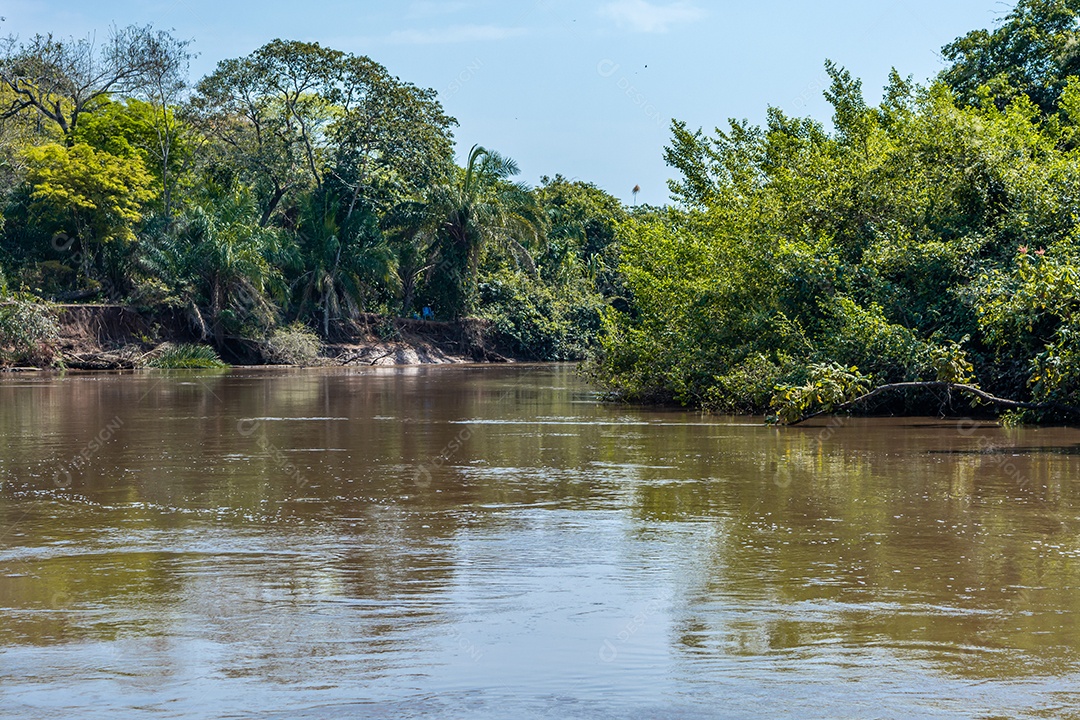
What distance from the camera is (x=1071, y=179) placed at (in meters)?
17.4

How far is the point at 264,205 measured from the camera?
51.7 metres

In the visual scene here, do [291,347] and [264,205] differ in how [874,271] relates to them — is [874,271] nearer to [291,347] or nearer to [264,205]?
[291,347]

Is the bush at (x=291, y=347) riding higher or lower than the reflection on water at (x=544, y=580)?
higher

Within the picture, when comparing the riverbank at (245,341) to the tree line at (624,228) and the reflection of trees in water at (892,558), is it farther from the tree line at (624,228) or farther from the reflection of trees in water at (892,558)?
the reflection of trees in water at (892,558)

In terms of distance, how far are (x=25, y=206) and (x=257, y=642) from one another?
4454 cm

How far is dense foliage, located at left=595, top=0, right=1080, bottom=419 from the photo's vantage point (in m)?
16.2

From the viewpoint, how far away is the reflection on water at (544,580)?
464 cm

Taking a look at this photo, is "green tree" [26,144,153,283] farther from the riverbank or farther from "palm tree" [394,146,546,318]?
"palm tree" [394,146,546,318]

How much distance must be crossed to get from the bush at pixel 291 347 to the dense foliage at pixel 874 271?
2339 centimetres

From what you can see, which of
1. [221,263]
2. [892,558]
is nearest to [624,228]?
[892,558]

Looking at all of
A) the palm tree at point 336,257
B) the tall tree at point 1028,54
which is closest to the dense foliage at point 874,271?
the tall tree at point 1028,54

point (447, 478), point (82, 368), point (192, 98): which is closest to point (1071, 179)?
point (447, 478)

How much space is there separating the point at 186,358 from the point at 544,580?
36.8 metres

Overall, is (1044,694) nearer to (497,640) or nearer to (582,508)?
(497,640)
